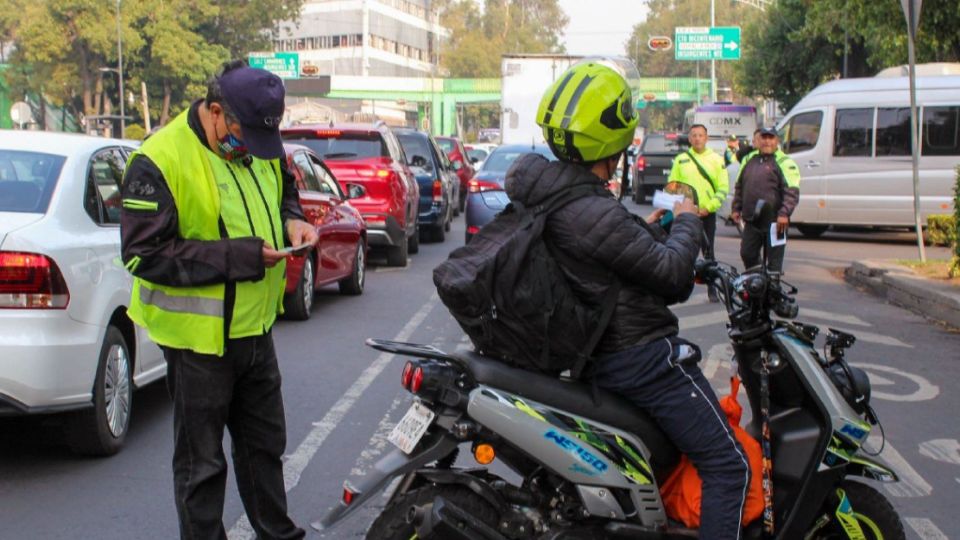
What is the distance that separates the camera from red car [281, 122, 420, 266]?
13750 millimetres

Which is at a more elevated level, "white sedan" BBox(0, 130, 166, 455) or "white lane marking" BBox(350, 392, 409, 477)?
"white sedan" BBox(0, 130, 166, 455)

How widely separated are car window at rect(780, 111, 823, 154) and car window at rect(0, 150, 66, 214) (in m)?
16.1

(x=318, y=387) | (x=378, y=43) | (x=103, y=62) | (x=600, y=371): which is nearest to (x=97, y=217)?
(x=318, y=387)

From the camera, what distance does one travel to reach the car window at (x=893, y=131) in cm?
1936

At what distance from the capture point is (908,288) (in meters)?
12.1

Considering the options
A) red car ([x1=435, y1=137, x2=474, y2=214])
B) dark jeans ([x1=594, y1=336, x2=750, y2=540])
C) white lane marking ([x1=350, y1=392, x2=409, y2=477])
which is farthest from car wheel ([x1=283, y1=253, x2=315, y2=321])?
red car ([x1=435, y1=137, x2=474, y2=214])

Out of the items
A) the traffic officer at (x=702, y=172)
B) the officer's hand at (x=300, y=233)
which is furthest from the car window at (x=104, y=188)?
the traffic officer at (x=702, y=172)

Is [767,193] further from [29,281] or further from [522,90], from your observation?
[522,90]

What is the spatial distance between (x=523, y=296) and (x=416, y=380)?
414 millimetres

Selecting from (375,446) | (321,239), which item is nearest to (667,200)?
(375,446)

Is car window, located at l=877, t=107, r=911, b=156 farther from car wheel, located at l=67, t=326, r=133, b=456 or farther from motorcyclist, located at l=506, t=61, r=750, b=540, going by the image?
motorcyclist, located at l=506, t=61, r=750, b=540

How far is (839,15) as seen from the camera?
86.9 feet

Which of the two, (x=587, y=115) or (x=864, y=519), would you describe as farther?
(x=864, y=519)

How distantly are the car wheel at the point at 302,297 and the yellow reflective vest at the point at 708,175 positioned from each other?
3.57m
